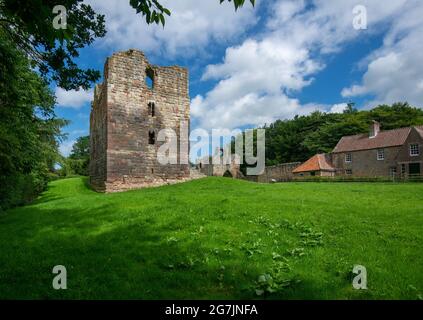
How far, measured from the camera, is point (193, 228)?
27.8ft

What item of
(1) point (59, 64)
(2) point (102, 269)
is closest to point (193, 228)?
(2) point (102, 269)

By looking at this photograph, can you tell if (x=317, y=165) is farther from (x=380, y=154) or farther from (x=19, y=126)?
(x=19, y=126)

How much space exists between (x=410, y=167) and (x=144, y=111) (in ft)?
109

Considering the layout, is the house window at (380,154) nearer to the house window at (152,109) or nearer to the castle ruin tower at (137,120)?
the castle ruin tower at (137,120)

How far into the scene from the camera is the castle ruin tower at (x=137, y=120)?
909 inches

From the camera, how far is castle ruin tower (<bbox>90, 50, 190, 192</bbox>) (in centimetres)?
2308

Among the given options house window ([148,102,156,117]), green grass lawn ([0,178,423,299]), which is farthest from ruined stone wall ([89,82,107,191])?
green grass lawn ([0,178,423,299])

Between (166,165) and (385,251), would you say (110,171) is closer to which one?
(166,165)

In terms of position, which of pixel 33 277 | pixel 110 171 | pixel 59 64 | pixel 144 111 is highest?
pixel 144 111

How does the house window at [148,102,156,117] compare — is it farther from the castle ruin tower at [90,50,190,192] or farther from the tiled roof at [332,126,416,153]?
the tiled roof at [332,126,416,153]

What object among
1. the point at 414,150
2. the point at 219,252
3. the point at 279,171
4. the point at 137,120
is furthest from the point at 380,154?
the point at 219,252

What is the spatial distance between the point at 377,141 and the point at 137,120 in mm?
34367


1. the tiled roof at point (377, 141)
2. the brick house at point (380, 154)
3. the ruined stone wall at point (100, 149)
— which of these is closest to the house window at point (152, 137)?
the ruined stone wall at point (100, 149)

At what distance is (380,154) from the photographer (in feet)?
136
